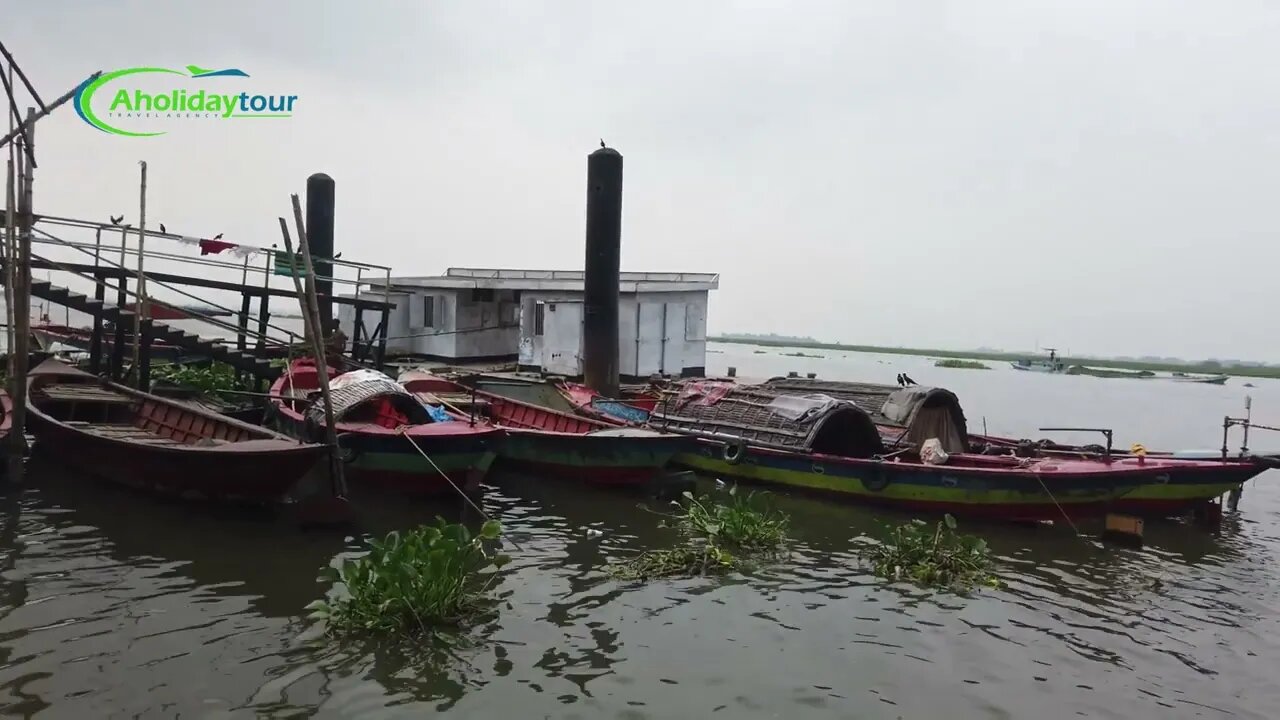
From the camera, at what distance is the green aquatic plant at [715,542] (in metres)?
9.52

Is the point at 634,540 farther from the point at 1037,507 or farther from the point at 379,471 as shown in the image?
the point at 1037,507

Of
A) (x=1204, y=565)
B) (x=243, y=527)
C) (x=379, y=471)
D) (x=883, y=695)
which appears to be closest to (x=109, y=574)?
(x=243, y=527)

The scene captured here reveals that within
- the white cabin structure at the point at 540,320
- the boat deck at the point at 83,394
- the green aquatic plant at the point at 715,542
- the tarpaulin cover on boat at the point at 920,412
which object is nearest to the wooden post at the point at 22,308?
the boat deck at the point at 83,394

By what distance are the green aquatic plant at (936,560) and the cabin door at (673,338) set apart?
571 inches

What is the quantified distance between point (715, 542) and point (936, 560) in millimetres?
2698

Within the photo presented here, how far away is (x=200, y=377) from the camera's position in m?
21.1

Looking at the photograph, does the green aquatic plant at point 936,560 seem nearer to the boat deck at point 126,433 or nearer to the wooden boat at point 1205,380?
the boat deck at point 126,433

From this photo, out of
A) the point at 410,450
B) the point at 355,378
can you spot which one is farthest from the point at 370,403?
the point at 410,450

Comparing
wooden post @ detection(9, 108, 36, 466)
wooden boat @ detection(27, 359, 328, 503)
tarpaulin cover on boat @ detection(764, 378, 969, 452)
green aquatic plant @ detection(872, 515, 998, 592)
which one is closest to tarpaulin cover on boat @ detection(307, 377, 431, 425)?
wooden boat @ detection(27, 359, 328, 503)

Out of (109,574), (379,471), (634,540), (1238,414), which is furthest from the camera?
(1238,414)

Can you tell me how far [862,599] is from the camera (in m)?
8.86

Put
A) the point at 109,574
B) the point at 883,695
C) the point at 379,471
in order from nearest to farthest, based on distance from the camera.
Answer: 1. the point at 883,695
2. the point at 109,574
3. the point at 379,471

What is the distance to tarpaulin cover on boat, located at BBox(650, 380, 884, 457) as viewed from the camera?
13805 mm

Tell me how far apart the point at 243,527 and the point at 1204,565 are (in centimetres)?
1263
